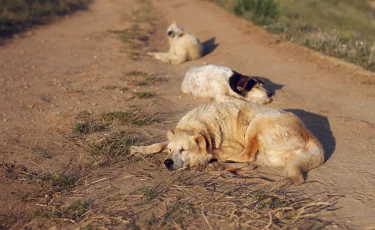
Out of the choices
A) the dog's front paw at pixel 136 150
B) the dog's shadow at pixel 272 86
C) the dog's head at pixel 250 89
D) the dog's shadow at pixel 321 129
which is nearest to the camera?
the dog's front paw at pixel 136 150

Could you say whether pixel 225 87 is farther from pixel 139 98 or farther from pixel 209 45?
pixel 209 45

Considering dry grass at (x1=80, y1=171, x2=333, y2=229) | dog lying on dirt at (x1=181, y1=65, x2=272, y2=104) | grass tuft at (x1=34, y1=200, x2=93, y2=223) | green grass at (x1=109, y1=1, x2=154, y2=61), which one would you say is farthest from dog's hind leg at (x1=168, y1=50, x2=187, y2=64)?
grass tuft at (x1=34, y1=200, x2=93, y2=223)

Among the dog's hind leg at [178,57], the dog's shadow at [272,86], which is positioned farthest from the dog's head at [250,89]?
the dog's hind leg at [178,57]

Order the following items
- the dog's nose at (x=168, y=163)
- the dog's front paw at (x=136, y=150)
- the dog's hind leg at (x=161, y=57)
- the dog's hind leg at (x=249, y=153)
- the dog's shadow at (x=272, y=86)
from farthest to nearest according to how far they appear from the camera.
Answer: the dog's hind leg at (x=161, y=57) < the dog's shadow at (x=272, y=86) < the dog's front paw at (x=136, y=150) < the dog's hind leg at (x=249, y=153) < the dog's nose at (x=168, y=163)

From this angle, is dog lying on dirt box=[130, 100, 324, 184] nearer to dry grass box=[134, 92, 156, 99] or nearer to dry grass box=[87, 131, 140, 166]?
dry grass box=[87, 131, 140, 166]

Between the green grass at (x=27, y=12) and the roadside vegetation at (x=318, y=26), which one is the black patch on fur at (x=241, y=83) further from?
the green grass at (x=27, y=12)

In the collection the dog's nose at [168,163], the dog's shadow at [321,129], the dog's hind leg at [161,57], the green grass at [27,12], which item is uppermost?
the dog's shadow at [321,129]

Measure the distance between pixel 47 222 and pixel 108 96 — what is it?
408cm

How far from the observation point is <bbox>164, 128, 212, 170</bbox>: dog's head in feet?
16.4

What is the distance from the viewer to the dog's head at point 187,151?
196 inches

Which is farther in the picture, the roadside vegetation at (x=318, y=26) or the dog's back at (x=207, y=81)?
the roadside vegetation at (x=318, y=26)

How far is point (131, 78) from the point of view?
9008 mm

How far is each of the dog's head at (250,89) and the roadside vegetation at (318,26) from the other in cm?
322

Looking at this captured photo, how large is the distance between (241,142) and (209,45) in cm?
732
